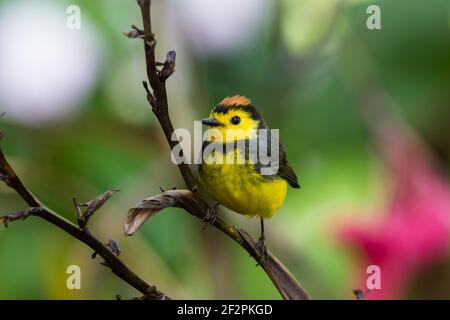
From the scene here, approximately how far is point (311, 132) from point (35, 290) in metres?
0.54

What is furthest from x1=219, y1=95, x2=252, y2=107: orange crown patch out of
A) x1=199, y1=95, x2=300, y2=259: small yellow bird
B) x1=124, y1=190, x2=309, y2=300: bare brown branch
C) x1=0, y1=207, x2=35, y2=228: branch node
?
x1=0, y1=207, x2=35, y2=228: branch node

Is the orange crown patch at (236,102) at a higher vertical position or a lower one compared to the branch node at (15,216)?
higher

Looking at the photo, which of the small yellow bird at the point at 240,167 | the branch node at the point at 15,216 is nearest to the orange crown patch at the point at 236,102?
the small yellow bird at the point at 240,167

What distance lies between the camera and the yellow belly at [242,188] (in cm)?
99

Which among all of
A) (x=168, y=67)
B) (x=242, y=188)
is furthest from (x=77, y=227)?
(x=242, y=188)

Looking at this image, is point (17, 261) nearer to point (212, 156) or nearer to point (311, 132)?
point (212, 156)

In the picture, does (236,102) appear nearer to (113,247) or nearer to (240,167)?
(240,167)

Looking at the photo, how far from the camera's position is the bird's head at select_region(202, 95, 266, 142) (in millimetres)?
1068

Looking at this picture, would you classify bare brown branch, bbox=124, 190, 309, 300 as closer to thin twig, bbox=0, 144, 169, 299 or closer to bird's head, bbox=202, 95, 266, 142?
thin twig, bbox=0, 144, 169, 299

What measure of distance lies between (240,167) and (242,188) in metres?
0.04

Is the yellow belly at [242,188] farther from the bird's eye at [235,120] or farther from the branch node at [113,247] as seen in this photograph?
the branch node at [113,247]

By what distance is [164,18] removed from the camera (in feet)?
3.91
